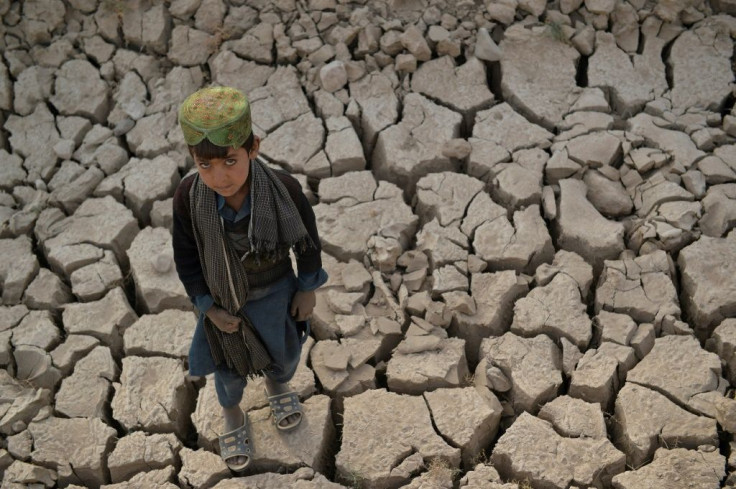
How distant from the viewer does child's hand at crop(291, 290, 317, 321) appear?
2329 millimetres

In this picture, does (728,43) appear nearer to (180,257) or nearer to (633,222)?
(633,222)

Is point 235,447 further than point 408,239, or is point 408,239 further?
point 408,239

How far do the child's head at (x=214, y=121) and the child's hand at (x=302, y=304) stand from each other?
65 cm

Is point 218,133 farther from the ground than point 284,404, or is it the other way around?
point 218,133

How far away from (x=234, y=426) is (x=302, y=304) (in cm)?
57

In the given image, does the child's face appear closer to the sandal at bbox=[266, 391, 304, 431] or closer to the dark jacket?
the dark jacket

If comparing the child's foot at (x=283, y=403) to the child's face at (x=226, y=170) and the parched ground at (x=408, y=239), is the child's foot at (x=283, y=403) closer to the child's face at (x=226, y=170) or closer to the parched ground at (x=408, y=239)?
the parched ground at (x=408, y=239)

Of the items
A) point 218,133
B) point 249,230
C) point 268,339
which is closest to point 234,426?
point 268,339

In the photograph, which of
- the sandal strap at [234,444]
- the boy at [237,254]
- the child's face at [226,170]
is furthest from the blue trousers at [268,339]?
the child's face at [226,170]

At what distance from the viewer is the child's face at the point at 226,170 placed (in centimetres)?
189

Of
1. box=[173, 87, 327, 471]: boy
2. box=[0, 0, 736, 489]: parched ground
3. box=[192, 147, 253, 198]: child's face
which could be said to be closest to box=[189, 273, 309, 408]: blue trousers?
box=[173, 87, 327, 471]: boy

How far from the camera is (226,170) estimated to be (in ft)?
6.27

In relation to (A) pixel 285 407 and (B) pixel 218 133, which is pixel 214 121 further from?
(A) pixel 285 407

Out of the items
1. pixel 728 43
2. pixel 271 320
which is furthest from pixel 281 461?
pixel 728 43
